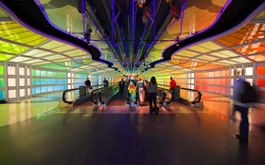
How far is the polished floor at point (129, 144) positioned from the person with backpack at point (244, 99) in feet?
1.06

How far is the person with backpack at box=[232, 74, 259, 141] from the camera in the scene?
3074 mm

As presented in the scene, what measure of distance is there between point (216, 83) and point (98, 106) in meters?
15.2

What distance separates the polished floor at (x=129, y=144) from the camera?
2482 millimetres

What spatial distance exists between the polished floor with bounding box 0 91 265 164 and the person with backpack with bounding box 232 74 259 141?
0.32m

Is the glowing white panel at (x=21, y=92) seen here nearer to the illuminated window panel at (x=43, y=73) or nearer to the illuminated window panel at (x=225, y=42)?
the illuminated window panel at (x=43, y=73)

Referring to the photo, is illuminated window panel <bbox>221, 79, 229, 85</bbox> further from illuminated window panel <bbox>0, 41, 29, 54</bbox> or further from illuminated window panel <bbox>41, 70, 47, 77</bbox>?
illuminated window panel <bbox>41, 70, 47, 77</bbox>

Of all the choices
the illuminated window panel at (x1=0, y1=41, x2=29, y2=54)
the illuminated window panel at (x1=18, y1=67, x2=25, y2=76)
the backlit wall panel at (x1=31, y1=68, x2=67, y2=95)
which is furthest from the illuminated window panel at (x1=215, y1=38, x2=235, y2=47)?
the backlit wall panel at (x1=31, y1=68, x2=67, y2=95)

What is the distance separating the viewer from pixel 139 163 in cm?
235

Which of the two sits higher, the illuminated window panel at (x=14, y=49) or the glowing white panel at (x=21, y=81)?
the illuminated window panel at (x=14, y=49)

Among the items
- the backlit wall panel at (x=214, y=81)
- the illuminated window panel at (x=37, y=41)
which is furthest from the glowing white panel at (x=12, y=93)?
the backlit wall panel at (x=214, y=81)

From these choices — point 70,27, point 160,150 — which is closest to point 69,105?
point 70,27

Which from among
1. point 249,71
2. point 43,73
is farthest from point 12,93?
point 249,71

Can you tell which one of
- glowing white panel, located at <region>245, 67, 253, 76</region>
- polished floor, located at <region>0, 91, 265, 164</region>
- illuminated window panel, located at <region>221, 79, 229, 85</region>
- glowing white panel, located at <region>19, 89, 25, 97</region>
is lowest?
polished floor, located at <region>0, 91, 265, 164</region>

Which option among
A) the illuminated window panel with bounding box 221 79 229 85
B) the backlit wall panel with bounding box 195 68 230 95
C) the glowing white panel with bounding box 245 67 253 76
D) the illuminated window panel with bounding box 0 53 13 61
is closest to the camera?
the illuminated window panel with bounding box 0 53 13 61
